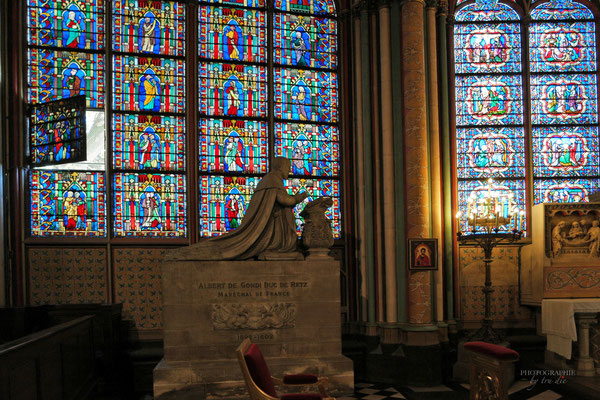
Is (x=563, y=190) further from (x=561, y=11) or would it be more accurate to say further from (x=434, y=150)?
(x=561, y=11)

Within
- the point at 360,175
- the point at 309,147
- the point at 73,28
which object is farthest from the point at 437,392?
the point at 73,28

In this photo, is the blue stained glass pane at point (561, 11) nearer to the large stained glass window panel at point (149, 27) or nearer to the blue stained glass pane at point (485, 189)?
the blue stained glass pane at point (485, 189)

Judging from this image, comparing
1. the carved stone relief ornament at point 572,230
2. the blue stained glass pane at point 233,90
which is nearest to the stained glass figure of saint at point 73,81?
the blue stained glass pane at point 233,90

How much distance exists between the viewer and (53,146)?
29.0 feet

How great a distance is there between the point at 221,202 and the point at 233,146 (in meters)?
0.96

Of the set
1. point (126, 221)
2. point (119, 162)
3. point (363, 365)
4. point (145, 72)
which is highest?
point (145, 72)

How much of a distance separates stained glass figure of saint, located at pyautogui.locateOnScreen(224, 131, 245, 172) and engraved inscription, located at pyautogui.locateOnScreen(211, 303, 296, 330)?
3014 mm

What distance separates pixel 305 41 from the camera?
1067 cm

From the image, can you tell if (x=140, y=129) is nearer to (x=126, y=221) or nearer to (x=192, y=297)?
(x=126, y=221)

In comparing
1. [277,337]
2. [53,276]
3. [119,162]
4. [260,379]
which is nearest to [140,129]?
[119,162]

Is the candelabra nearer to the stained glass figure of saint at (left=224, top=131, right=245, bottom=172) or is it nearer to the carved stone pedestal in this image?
the carved stone pedestal

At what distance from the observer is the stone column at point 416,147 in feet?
30.1

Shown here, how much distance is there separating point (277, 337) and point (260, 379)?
3012 mm

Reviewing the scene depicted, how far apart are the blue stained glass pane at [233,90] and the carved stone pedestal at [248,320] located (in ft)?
11.0
